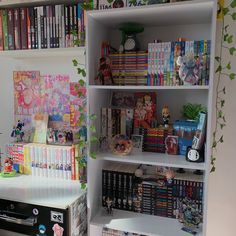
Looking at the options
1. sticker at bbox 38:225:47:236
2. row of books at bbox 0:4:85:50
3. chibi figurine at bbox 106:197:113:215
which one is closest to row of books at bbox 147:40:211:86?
row of books at bbox 0:4:85:50

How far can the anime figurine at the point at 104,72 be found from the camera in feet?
4.50

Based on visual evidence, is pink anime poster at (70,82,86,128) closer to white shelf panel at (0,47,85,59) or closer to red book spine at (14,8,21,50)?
white shelf panel at (0,47,85,59)

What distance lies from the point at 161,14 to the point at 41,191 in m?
1.20

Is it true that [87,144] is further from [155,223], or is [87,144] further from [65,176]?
[155,223]

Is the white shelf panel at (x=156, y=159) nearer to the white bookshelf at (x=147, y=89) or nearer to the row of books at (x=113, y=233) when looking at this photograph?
the white bookshelf at (x=147, y=89)

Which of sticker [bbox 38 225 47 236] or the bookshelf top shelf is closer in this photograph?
sticker [bbox 38 225 47 236]

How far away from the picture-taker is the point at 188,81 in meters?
1.23

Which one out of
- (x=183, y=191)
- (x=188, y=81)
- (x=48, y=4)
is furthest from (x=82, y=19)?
(x=183, y=191)

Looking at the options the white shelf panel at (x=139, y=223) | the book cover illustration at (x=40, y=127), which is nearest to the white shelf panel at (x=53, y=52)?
the book cover illustration at (x=40, y=127)

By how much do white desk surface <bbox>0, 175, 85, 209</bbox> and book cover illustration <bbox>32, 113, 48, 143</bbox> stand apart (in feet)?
0.90

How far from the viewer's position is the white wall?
1.43 metres

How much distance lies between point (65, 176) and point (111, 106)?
0.57 m

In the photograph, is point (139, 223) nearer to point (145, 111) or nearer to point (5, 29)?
point (145, 111)

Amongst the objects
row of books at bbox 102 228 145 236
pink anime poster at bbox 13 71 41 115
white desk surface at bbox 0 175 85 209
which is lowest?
row of books at bbox 102 228 145 236
